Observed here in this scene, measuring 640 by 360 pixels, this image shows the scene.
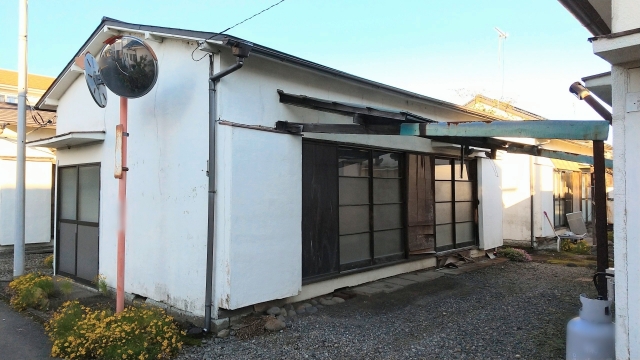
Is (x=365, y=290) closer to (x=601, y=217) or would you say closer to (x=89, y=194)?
(x=601, y=217)

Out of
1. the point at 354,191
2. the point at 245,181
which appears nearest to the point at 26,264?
the point at 245,181

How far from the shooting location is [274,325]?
511 centimetres

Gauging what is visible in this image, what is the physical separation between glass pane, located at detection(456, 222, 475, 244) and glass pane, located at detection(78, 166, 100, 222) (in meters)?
7.34

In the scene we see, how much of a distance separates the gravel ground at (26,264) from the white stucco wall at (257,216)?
5840 millimetres

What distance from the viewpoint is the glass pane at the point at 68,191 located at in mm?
8000

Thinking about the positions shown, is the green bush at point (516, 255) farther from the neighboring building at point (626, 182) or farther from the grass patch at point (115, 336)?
the grass patch at point (115, 336)

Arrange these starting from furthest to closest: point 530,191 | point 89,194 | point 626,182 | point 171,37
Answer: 1. point 530,191
2. point 89,194
3. point 171,37
4. point 626,182

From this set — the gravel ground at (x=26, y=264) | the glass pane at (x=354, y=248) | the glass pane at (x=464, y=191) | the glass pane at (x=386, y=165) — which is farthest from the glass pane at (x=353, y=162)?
the gravel ground at (x=26, y=264)

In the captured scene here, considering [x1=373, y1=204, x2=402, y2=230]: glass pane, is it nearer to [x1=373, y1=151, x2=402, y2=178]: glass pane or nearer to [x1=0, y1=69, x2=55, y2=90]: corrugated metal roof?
[x1=373, y1=151, x2=402, y2=178]: glass pane

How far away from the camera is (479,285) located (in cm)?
741

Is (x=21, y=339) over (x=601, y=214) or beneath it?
beneath

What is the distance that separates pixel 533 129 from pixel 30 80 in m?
26.1

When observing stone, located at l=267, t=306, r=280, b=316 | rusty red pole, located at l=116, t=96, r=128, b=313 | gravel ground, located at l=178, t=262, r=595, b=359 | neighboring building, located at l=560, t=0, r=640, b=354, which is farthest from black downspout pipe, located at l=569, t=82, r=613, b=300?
rusty red pole, located at l=116, t=96, r=128, b=313

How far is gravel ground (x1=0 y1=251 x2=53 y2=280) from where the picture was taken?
881cm
